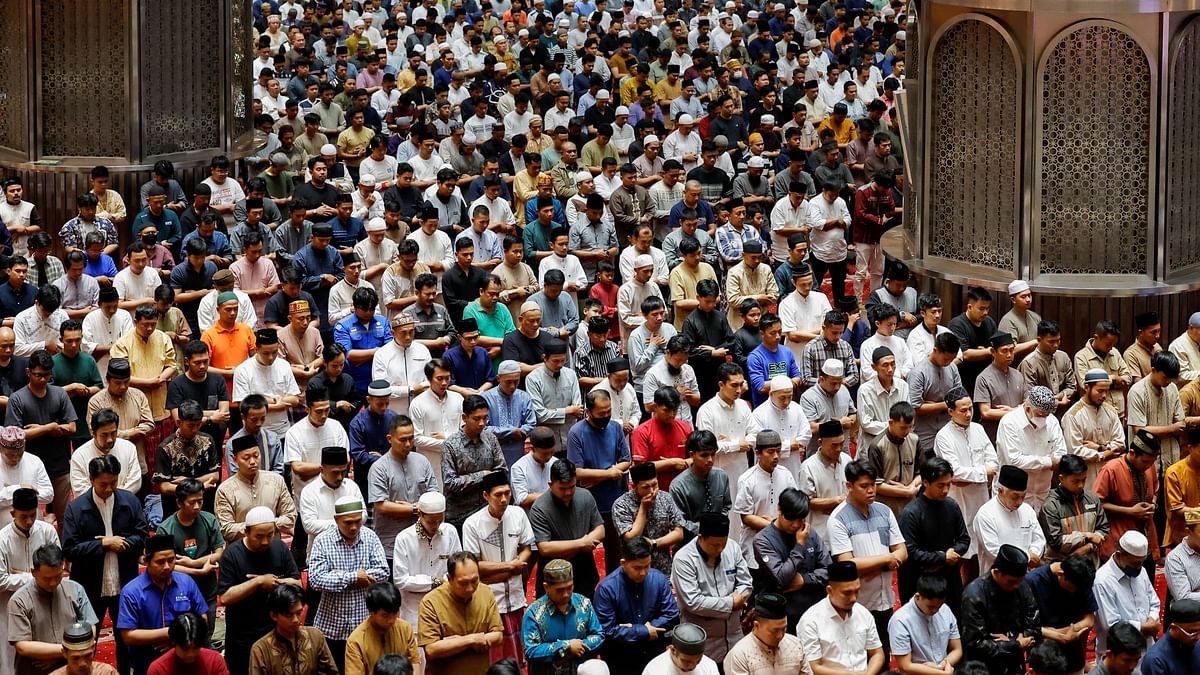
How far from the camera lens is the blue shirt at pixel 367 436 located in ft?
44.6

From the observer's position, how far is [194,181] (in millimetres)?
20547

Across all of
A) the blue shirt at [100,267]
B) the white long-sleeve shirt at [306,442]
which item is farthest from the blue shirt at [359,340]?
the blue shirt at [100,267]

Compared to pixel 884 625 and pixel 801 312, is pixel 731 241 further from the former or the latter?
pixel 884 625

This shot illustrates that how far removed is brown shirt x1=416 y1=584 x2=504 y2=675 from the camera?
441 inches

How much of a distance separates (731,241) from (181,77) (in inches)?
249

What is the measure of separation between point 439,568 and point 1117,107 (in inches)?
293

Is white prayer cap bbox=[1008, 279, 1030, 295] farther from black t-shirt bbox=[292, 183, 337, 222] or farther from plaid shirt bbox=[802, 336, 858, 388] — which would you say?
black t-shirt bbox=[292, 183, 337, 222]

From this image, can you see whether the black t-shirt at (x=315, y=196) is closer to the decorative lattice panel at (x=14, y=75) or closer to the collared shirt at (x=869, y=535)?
the decorative lattice panel at (x=14, y=75)

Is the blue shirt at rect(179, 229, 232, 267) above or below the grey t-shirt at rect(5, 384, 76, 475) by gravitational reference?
above

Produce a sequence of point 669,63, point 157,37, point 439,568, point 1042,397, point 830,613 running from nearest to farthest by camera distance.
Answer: point 830,613, point 439,568, point 1042,397, point 157,37, point 669,63

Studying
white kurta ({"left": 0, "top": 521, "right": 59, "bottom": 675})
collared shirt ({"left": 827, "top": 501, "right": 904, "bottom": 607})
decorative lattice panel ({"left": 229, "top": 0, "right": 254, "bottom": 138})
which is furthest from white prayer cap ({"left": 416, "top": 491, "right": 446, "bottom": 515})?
decorative lattice panel ({"left": 229, "top": 0, "right": 254, "bottom": 138})

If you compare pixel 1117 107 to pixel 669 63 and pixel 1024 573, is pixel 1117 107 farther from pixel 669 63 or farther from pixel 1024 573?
pixel 669 63

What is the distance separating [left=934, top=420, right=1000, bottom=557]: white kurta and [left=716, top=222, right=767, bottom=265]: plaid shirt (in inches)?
195

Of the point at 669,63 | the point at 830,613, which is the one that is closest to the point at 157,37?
the point at 669,63
